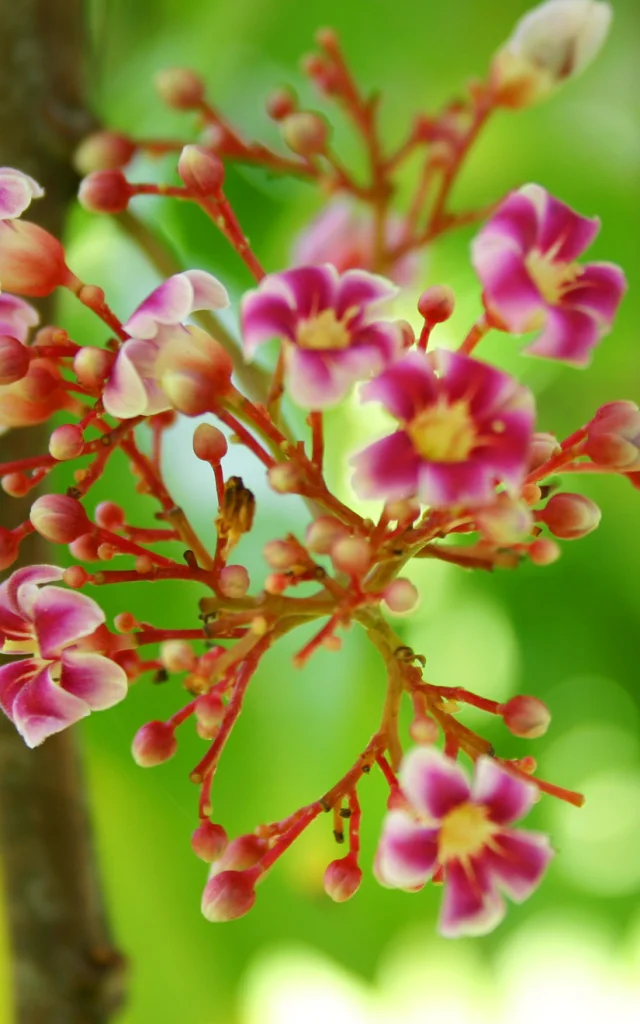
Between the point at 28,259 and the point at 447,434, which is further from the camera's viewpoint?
the point at 28,259

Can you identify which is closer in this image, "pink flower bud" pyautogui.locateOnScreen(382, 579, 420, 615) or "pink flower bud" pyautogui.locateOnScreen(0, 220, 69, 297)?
"pink flower bud" pyautogui.locateOnScreen(382, 579, 420, 615)

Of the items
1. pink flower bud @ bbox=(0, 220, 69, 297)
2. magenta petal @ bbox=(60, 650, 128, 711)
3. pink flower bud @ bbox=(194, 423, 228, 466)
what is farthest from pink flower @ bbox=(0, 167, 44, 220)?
magenta petal @ bbox=(60, 650, 128, 711)

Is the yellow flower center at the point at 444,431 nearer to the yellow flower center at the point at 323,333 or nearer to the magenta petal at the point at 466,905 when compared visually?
the yellow flower center at the point at 323,333

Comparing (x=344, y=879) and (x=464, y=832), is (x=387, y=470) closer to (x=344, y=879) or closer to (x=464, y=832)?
(x=464, y=832)

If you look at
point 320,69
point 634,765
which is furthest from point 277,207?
point 634,765

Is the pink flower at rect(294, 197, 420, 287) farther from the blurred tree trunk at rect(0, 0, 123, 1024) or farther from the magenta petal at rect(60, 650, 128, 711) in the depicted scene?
the magenta petal at rect(60, 650, 128, 711)

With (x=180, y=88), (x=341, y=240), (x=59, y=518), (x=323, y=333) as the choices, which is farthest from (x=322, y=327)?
(x=341, y=240)

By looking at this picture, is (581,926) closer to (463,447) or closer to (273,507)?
(273,507)
